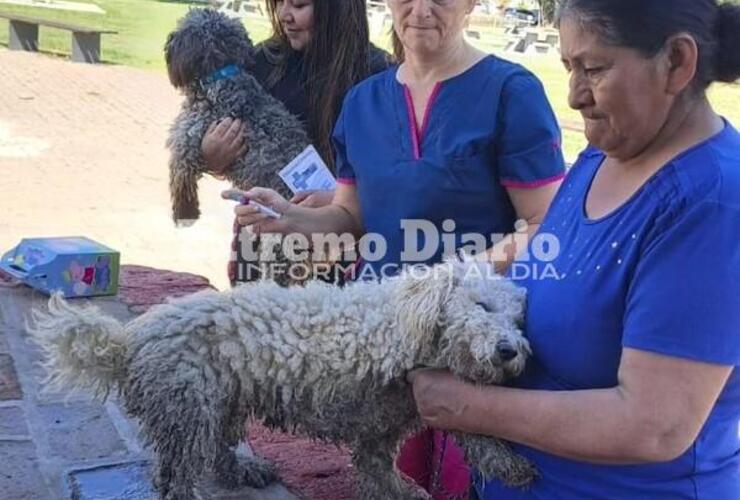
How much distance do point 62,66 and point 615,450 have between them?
55.3 feet

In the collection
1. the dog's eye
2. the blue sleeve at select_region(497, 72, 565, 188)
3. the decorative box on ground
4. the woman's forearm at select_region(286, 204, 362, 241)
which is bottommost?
the decorative box on ground

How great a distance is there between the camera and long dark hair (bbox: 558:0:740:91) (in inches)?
65.7

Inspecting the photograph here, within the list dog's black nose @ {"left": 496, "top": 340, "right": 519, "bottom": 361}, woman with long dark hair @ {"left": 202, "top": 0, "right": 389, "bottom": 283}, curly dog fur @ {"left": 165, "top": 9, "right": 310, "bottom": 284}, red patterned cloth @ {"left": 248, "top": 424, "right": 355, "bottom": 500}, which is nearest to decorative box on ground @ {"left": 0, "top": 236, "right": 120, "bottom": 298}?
curly dog fur @ {"left": 165, "top": 9, "right": 310, "bottom": 284}

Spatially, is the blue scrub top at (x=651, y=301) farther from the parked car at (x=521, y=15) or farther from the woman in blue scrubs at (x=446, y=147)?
the parked car at (x=521, y=15)

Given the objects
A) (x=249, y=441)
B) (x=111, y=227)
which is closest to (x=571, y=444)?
(x=249, y=441)

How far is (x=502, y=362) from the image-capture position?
2.07 metres

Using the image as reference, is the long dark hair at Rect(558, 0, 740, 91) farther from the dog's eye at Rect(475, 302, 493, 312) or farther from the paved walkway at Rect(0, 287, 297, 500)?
the paved walkway at Rect(0, 287, 297, 500)

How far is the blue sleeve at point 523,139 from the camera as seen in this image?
2.69 metres

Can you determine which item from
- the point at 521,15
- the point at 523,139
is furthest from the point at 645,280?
the point at 521,15

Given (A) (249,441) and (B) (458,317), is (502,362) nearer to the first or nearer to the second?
(B) (458,317)

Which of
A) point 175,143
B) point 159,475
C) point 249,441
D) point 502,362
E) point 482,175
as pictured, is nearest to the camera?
point 502,362

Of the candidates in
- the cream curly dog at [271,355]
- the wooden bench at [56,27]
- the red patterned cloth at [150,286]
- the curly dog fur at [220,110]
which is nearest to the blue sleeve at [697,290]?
the cream curly dog at [271,355]

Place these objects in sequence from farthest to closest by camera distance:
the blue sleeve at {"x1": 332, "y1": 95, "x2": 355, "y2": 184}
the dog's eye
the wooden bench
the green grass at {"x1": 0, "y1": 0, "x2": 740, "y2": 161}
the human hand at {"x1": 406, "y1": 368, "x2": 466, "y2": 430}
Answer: the wooden bench < the green grass at {"x1": 0, "y1": 0, "x2": 740, "y2": 161} < the blue sleeve at {"x1": 332, "y1": 95, "x2": 355, "y2": 184} < the dog's eye < the human hand at {"x1": 406, "y1": 368, "x2": 466, "y2": 430}

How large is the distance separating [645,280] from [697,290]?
9 centimetres
